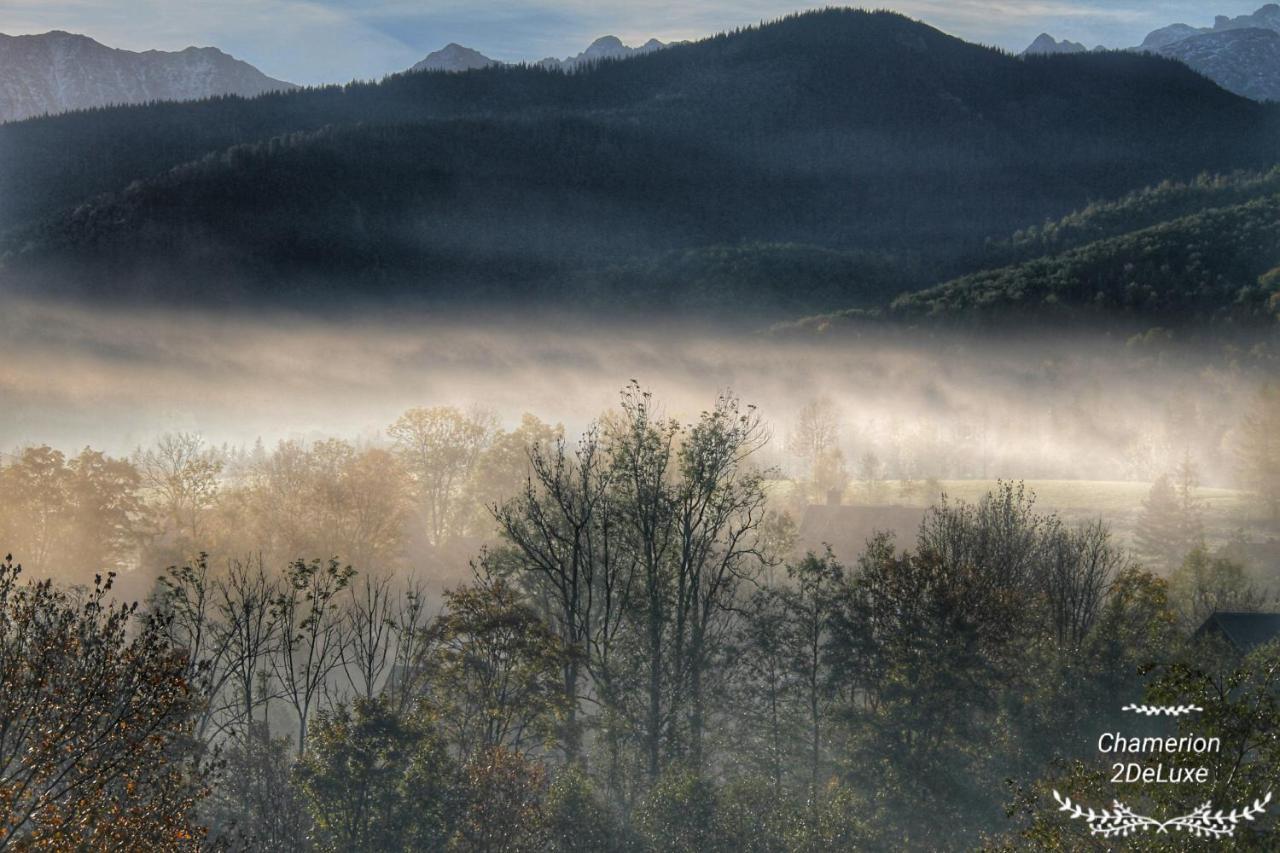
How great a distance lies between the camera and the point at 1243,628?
49.8m

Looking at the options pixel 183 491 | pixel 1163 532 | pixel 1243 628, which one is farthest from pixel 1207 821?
pixel 183 491

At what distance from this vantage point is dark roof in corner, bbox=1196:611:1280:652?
48469 millimetres

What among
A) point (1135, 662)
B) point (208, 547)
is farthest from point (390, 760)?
point (208, 547)

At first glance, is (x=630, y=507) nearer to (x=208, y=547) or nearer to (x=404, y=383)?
(x=208, y=547)

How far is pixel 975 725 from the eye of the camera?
42.0 metres

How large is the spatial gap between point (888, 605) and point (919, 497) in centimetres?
6368

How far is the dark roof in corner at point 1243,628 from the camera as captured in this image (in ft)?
159

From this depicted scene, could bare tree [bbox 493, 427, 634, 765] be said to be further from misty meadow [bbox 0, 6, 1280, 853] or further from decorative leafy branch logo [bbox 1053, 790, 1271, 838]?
decorative leafy branch logo [bbox 1053, 790, 1271, 838]

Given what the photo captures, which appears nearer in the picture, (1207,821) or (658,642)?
(1207,821)

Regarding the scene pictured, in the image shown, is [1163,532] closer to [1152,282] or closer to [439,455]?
[439,455]

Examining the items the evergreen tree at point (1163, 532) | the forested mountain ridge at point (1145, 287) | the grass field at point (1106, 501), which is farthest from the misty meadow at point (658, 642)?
the forested mountain ridge at point (1145, 287)

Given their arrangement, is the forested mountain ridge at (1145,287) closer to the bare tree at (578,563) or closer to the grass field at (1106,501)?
the grass field at (1106,501)

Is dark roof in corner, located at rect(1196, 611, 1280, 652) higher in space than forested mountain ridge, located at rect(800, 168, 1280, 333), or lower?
lower

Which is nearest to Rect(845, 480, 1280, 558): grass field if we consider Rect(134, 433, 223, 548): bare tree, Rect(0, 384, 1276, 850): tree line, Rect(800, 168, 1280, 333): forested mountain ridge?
Rect(0, 384, 1276, 850): tree line
